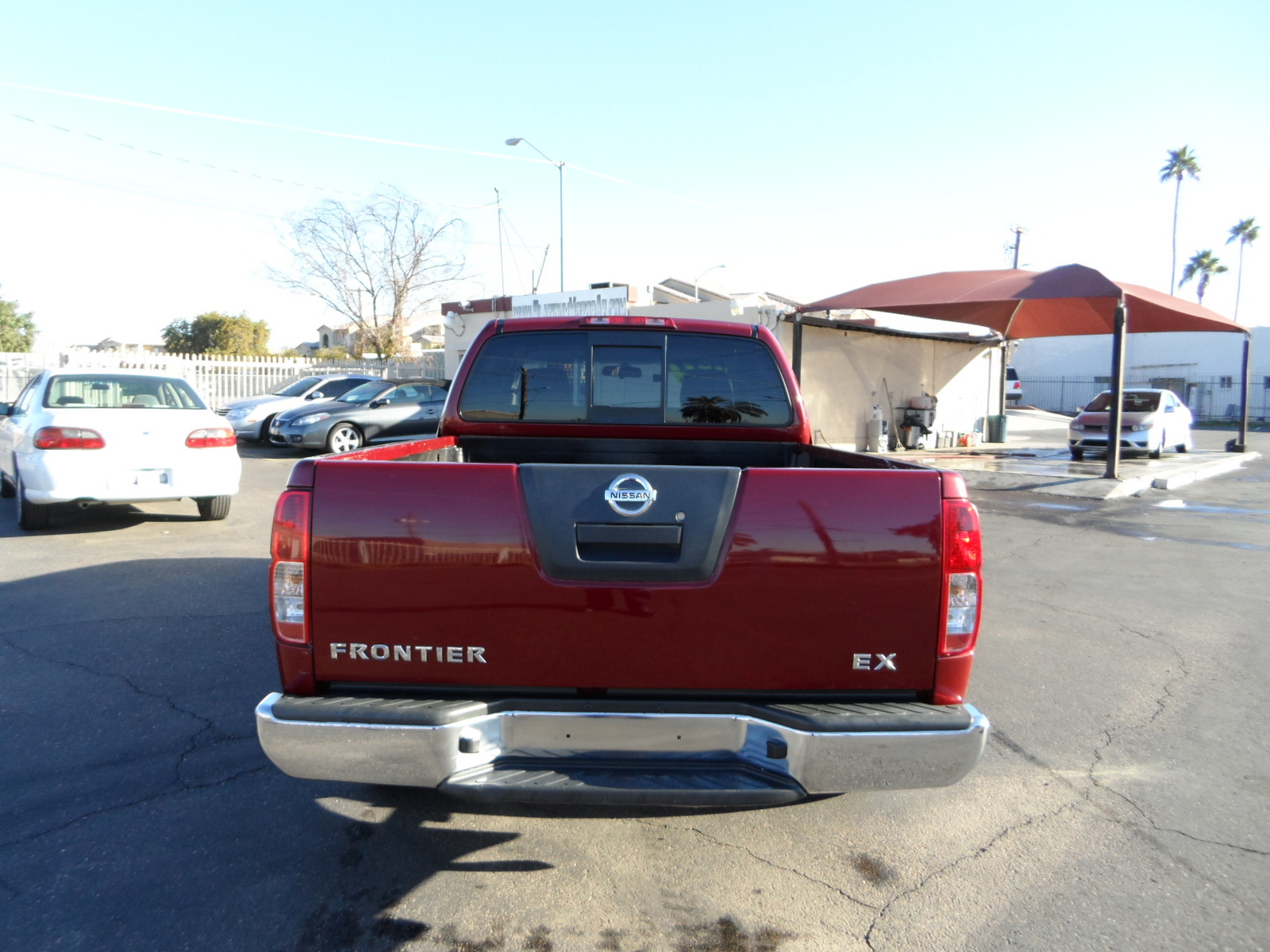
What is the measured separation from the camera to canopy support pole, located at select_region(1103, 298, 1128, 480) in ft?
50.9

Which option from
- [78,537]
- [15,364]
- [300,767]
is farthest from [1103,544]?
[15,364]

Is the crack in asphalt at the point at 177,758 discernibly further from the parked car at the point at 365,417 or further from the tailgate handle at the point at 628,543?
the parked car at the point at 365,417

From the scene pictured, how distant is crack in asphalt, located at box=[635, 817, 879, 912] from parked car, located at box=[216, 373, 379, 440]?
15332 mm

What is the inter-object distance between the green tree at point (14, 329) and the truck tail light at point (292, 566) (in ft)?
183

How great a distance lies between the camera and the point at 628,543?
8.54ft

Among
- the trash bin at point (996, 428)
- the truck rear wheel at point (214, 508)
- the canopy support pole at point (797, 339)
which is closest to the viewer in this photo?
the truck rear wheel at point (214, 508)

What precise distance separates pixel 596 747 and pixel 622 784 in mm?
134

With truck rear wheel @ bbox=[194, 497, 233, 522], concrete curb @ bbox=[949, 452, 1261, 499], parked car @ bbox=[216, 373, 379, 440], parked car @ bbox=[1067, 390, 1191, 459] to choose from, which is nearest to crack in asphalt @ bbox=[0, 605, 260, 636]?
truck rear wheel @ bbox=[194, 497, 233, 522]

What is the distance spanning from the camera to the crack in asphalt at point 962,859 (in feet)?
9.18

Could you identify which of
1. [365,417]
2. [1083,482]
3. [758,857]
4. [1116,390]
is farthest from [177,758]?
[1116,390]

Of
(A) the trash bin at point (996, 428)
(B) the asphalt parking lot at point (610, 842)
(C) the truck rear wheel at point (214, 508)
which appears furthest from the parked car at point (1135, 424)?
(C) the truck rear wheel at point (214, 508)

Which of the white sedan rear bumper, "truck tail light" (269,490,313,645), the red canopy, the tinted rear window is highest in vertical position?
the red canopy

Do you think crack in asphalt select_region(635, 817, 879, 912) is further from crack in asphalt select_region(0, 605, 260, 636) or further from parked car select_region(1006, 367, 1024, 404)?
parked car select_region(1006, 367, 1024, 404)

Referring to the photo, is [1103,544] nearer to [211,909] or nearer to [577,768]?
[577,768]
